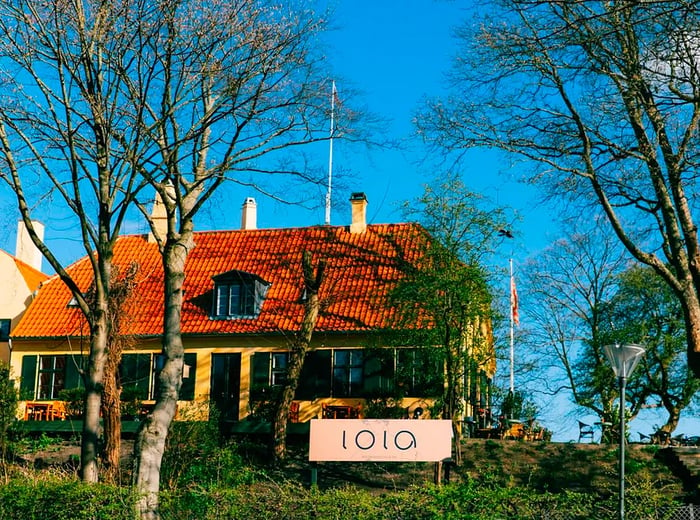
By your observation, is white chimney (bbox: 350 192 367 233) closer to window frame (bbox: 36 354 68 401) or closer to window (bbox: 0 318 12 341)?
window frame (bbox: 36 354 68 401)

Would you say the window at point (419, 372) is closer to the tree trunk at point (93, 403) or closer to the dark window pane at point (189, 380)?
the dark window pane at point (189, 380)

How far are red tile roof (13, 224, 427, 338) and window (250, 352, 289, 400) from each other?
0.82 metres

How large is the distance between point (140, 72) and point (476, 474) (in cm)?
1354

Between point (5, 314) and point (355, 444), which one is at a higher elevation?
point (5, 314)

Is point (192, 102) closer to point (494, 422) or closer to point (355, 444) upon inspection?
point (355, 444)

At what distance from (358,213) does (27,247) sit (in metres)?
13.9

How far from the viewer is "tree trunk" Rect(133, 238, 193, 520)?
49.5 feet

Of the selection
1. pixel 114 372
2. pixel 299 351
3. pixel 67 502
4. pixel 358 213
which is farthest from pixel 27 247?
pixel 67 502

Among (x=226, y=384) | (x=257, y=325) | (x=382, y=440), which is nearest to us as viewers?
(x=382, y=440)

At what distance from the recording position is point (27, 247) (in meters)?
36.8

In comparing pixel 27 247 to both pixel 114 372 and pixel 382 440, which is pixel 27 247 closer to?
pixel 114 372

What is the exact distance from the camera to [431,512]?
12219mm

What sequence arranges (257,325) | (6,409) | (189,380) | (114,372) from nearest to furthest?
(114,372)
(6,409)
(257,325)
(189,380)

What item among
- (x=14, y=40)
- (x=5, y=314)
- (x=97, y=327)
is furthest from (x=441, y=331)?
(x=5, y=314)
